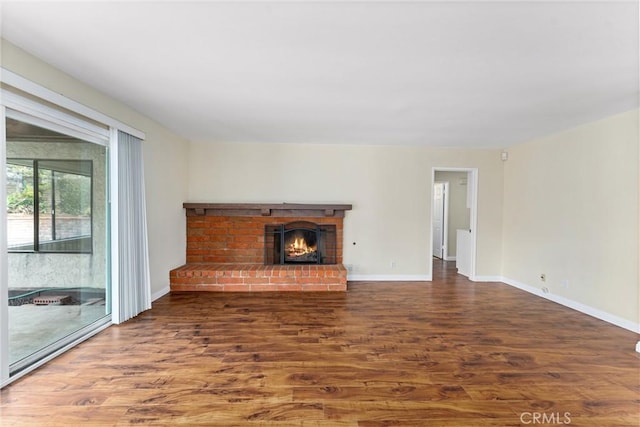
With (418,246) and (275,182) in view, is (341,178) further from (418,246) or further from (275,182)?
(418,246)

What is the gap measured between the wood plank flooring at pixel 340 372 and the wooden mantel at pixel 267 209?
166cm

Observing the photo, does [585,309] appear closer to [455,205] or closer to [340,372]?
[340,372]

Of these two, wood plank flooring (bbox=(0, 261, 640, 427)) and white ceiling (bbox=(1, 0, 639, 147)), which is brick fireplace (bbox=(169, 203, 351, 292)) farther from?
white ceiling (bbox=(1, 0, 639, 147))

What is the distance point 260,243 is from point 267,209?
0.62 meters

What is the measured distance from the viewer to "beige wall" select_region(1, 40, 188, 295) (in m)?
2.23

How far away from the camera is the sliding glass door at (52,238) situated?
2018 millimetres

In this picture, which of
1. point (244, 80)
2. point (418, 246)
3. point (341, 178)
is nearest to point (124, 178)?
point (244, 80)

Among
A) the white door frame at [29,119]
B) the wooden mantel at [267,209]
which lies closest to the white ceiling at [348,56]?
the white door frame at [29,119]

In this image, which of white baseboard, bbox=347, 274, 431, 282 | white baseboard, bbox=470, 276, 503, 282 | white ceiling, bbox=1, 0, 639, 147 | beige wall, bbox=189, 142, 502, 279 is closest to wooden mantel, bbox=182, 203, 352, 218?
beige wall, bbox=189, 142, 502, 279

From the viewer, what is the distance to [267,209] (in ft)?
14.6

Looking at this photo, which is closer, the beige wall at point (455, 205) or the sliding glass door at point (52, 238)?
the sliding glass door at point (52, 238)

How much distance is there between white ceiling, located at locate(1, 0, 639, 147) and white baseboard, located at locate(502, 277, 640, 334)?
226 cm

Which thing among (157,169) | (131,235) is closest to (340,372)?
(131,235)

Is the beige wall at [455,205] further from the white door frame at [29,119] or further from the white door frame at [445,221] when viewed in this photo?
the white door frame at [29,119]
